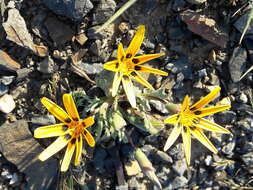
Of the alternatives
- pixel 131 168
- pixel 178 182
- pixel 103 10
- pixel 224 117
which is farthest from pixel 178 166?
pixel 103 10

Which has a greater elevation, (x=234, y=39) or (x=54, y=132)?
(x=234, y=39)

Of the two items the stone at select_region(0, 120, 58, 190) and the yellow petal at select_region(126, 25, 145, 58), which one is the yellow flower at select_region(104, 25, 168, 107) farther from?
the stone at select_region(0, 120, 58, 190)

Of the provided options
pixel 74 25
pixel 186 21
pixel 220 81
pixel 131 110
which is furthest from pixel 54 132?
pixel 220 81

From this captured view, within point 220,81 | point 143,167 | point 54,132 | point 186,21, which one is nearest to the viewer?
point 54,132

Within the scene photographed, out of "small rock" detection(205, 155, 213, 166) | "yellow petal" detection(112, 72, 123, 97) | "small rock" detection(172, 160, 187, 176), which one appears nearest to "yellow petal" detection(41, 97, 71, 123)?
"yellow petal" detection(112, 72, 123, 97)

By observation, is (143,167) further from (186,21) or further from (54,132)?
(186,21)
